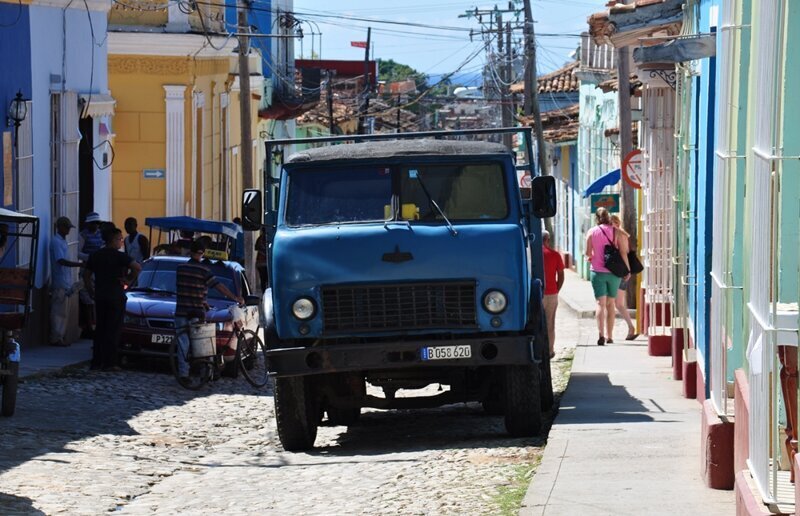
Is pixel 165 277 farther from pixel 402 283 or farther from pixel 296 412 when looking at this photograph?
pixel 402 283

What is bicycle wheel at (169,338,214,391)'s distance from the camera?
16641 millimetres

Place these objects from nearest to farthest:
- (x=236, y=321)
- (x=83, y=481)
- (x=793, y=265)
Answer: (x=793, y=265) < (x=83, y=481) < (x=236, y=321)

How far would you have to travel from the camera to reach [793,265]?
8.26m

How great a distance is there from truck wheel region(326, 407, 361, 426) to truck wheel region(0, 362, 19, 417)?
8.62 feet

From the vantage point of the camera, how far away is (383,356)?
11852mm

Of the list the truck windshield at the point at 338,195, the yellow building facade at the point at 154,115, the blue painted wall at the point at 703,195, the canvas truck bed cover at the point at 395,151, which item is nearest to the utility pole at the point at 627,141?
the yellow building facade at the point at 154,115

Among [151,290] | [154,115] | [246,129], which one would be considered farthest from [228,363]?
[154,115]

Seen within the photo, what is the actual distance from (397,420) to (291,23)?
1349 inches

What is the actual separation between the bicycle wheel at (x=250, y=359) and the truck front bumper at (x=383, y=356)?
213 inches

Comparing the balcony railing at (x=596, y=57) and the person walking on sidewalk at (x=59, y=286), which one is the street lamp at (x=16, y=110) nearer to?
the person walking on sidewalk at (x=59, y=286)

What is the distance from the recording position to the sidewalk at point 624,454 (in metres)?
8.79

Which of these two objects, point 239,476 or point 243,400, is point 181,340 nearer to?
point 243,400

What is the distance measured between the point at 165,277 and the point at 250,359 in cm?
155

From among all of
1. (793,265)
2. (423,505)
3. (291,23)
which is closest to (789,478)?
(793,265)
